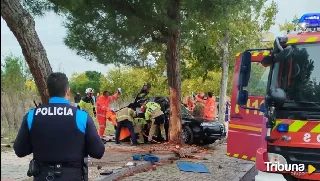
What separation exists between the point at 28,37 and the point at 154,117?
283 inches

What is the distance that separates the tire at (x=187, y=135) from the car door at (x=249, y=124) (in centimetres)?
618

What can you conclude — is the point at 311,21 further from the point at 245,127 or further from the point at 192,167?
the point at 192,167

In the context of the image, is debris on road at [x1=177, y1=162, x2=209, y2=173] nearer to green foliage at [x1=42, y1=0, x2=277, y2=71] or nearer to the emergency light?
green foliage at [x1=42, y1=0, x2=277, y2=71]

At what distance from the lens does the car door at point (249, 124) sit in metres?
7.08

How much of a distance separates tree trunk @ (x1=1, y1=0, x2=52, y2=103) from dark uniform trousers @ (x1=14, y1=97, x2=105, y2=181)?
286 cm

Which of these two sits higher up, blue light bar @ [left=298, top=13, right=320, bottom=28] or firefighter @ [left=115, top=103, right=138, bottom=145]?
blue light bar @ [left=298, top=13, right=320, bottom=28]

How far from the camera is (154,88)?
23.4 meters

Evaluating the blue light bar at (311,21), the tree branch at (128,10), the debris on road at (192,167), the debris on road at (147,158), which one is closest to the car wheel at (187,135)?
the debris on road at (192,167)

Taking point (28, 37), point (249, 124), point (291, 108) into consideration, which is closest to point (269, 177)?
point (291, 108)

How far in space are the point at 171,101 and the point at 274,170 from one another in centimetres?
708

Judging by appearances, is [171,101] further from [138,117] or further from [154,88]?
[154,88]

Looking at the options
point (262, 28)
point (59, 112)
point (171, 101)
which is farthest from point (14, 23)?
point (262, 28)

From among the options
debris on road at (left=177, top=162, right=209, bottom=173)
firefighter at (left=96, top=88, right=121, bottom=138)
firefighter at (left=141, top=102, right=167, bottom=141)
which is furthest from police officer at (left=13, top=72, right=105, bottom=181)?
firefighter at (left=96, top=88, right=121, bottom=138)

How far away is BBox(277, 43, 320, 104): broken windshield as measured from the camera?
220 inches
